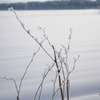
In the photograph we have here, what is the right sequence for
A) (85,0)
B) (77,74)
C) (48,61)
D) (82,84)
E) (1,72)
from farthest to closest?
(85,0), (48,61), (1,72), (77,74), (82,84)

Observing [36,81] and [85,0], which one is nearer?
[36,81]

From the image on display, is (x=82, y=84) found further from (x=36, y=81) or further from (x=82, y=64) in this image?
(x=82, y=64)

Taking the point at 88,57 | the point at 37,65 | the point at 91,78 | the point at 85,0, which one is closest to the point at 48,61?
the point at 37,65

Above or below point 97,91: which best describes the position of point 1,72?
above

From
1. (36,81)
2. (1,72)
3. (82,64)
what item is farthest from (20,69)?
(82,64)

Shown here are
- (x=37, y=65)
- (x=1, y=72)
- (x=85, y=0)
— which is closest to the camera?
(x=1, y=72)

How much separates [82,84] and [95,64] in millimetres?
845

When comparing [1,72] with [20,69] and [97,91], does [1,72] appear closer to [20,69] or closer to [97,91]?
[20,69]

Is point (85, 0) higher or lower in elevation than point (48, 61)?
higher

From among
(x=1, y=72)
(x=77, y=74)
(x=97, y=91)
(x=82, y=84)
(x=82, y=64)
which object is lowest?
(x=97, y=91)

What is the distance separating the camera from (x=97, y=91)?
5.85ft

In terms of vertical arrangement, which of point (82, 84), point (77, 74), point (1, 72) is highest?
point (1, 72)

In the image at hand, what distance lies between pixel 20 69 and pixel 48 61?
1.90 feet

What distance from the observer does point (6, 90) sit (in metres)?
1.79
